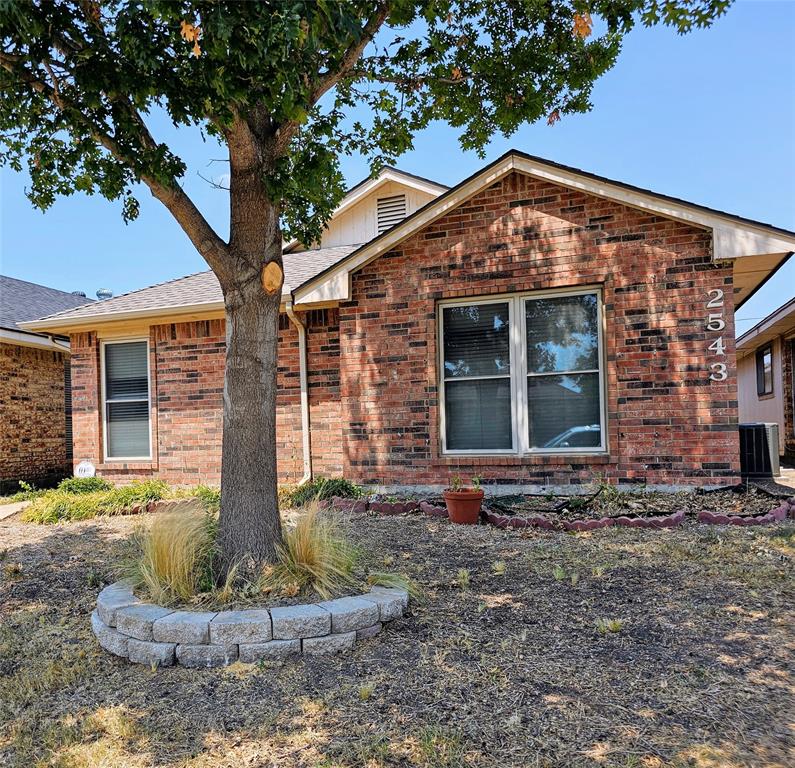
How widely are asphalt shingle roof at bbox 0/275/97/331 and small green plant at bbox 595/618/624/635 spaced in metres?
10.5

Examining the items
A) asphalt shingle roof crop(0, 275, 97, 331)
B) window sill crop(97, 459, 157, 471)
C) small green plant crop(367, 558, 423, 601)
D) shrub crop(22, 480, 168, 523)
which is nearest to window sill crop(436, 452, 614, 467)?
small green plant crop(367, 558, 423, 601)

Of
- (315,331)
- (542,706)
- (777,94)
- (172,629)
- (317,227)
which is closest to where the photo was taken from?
(542,706)

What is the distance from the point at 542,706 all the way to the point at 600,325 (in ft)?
17.7

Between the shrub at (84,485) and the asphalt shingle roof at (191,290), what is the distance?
2568 millimetres

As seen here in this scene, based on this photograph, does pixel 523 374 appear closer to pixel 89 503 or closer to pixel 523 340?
pixel 523 340

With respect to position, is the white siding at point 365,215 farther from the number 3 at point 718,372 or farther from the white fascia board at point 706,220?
the number 3 at point 718,372

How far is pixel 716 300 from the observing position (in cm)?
682

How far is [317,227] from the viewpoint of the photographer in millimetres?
5398

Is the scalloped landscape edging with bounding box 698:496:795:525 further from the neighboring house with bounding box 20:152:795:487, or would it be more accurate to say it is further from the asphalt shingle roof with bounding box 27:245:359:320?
the asphalt shingle roof with bounding box 27:245:359:320

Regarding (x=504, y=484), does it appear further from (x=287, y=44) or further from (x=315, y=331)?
(x=287, y=44)

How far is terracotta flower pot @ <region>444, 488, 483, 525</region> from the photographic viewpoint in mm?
6316

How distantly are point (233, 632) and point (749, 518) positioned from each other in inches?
191

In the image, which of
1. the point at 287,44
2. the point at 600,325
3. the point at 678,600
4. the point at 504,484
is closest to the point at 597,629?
the point at 678,600

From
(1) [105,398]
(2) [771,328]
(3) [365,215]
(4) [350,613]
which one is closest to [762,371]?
(2) [771,328]
